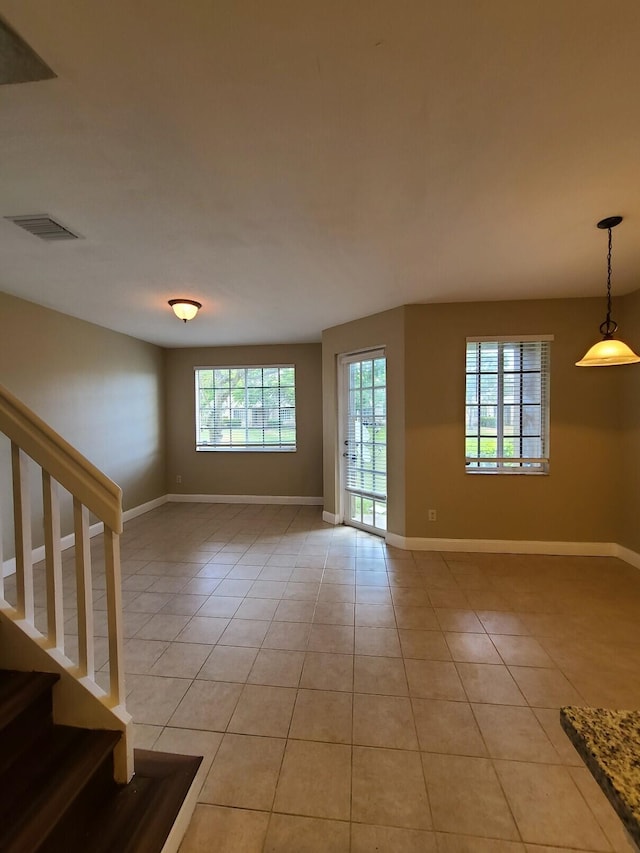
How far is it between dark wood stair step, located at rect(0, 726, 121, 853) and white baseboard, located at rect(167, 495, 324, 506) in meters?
4.29

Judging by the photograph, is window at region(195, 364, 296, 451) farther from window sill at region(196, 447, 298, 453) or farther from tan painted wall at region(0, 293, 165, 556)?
tan painted wall at region(0, 293, 165, 556)

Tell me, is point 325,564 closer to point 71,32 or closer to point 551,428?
point 551,428

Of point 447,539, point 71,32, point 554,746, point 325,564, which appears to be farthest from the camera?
point 447,539

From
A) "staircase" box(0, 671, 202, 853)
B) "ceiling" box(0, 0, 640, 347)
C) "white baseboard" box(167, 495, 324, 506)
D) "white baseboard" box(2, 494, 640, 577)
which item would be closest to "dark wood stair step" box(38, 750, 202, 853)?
"staircase" box(0, 671, 202, 853)

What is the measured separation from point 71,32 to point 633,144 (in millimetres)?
2020

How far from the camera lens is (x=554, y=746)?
4.93 ft

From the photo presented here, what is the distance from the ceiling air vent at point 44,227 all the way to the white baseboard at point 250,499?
163 inches

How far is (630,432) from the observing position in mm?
3236

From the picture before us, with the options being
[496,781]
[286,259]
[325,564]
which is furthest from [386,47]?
[325,564]

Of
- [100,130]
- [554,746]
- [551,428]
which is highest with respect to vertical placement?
[100,130]

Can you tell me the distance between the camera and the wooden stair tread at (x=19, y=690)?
106cm

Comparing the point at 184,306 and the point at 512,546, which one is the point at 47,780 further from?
the point at 512,546

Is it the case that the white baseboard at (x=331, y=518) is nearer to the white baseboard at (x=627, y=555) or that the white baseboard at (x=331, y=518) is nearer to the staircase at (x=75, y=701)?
the white baseboard at (x=627, y=555)

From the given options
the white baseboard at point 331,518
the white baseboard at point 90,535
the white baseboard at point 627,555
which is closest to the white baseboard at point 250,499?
the white baseboard at point 90,535
